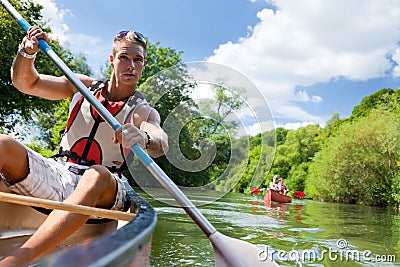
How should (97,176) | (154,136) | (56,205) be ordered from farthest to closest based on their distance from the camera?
(154,136)
(97,176)
(56,205)

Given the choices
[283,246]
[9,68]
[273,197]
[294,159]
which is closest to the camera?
[283,246]

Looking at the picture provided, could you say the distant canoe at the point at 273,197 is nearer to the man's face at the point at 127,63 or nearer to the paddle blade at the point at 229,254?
the paddle blade at the point at 229,254

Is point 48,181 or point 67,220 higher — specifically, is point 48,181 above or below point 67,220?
above

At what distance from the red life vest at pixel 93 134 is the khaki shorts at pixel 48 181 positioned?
0.12 meters

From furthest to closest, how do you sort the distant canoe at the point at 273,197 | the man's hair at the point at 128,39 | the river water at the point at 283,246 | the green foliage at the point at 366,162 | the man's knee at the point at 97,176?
1. the green foliage at the point at 366,162
2. the distant canoe at the point at 273,197
3. the river water at the point at 283,246
4. the man's hair at the point at 128,39
5. the man's knee at the point at 97,176

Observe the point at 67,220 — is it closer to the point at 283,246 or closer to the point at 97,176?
the point at 97,176

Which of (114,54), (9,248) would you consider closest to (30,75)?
(114,54)

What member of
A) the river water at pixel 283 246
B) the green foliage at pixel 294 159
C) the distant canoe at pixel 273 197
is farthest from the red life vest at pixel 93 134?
the green foliage at pixel 294 159

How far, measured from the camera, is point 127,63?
2145 mm

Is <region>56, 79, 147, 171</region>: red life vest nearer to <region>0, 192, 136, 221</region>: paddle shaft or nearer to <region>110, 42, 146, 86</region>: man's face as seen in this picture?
<region>110, 42, 146, 86</region>: man's face

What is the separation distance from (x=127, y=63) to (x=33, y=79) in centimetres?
53

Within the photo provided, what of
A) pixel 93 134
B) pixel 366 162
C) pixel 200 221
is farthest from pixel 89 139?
pixel 366 162

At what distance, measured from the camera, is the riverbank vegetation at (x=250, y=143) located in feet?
7.78

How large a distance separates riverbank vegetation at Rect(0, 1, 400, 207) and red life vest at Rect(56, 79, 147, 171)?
0.88 feet
